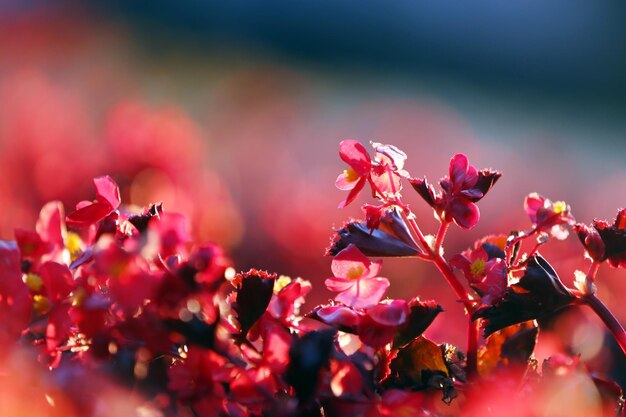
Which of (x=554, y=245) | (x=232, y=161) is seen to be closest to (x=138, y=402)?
(x=554, y=245)

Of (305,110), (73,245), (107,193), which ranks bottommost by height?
(305,110)

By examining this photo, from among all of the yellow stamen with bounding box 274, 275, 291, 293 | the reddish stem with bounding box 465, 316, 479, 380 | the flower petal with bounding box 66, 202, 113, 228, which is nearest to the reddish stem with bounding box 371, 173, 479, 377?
the reddish stem with bounding box 465, 316, 479, 380

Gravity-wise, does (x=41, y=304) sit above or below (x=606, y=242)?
below

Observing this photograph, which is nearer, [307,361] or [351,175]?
[307,361]

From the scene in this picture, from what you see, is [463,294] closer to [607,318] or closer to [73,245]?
[607,318]

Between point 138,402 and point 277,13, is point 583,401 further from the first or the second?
point 277,13

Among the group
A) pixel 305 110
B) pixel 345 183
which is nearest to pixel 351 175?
pixel 345 183

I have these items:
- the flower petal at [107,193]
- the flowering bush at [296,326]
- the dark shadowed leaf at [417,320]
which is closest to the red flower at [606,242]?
the flowering bush at [296,326]
